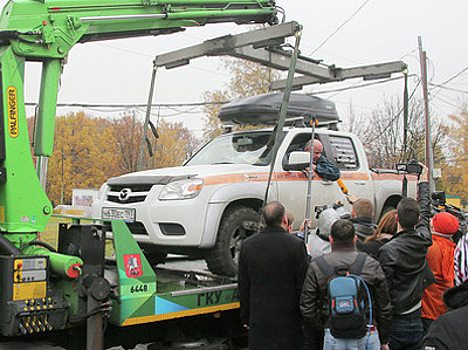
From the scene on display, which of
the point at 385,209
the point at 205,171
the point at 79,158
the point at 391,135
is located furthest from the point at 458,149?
the point at 205,171

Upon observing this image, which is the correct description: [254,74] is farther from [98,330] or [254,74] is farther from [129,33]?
[98,330]

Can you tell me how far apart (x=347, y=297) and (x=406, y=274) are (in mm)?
908

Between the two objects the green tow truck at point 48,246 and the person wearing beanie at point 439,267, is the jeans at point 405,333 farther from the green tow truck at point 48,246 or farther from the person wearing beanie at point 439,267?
the green tow truck at point 48,246

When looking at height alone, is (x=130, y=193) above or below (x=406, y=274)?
above

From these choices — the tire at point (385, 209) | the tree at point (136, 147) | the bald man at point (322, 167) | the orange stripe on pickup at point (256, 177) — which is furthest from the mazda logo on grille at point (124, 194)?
the tree at point (136, 147)

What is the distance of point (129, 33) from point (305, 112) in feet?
9.91

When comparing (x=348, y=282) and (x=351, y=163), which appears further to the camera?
(x=351, y=163)

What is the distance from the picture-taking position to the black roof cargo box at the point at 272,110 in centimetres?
704

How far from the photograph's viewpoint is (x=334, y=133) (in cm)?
716

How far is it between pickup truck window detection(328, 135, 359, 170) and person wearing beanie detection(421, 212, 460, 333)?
7.78 ft

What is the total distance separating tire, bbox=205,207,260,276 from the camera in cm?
530

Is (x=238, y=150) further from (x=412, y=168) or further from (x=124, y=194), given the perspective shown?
(x=412, y=168)

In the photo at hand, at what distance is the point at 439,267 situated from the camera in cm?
475

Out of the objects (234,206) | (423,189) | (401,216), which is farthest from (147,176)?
(423,189)
